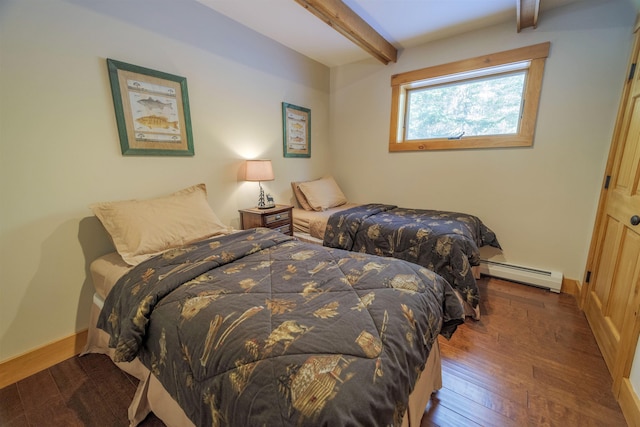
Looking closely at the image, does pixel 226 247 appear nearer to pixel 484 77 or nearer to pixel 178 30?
pixel 178 30

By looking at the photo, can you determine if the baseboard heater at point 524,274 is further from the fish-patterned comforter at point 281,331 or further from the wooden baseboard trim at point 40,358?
the wooden baseboard trim at point 40,358

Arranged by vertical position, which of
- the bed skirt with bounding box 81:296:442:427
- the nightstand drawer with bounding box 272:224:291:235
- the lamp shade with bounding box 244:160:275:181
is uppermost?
the lamp shade with bounding box 244:160:275:181

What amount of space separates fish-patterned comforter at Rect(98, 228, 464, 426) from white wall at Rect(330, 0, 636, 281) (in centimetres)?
190

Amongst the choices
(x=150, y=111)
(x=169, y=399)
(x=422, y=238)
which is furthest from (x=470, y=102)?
(x=169, y=399)

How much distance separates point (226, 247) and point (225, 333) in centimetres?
73

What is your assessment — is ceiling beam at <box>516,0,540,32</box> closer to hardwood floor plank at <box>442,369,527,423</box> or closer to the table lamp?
the table lamp

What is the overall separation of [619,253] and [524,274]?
0.94 meters

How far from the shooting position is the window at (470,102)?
2.37m

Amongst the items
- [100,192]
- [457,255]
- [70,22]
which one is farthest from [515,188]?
[70,22]

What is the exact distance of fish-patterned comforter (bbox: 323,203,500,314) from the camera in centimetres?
187

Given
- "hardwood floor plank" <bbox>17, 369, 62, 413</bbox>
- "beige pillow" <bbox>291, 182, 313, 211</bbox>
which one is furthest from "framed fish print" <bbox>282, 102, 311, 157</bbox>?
"hardwood floor plank" <bbox>17, 369, 62, 413</bbox>

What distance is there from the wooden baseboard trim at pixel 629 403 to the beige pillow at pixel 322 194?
96.7 inches

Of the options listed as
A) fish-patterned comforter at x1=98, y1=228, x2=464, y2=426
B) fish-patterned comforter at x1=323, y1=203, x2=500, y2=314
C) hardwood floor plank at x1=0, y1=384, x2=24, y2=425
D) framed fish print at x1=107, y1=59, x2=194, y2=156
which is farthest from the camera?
fish-patterned comforter at x1=323, y1=203, x2=500, y2=314

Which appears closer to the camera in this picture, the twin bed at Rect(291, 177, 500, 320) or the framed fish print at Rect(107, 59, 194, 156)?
the framed fish print at Rect(107, 59, 194, 156)
